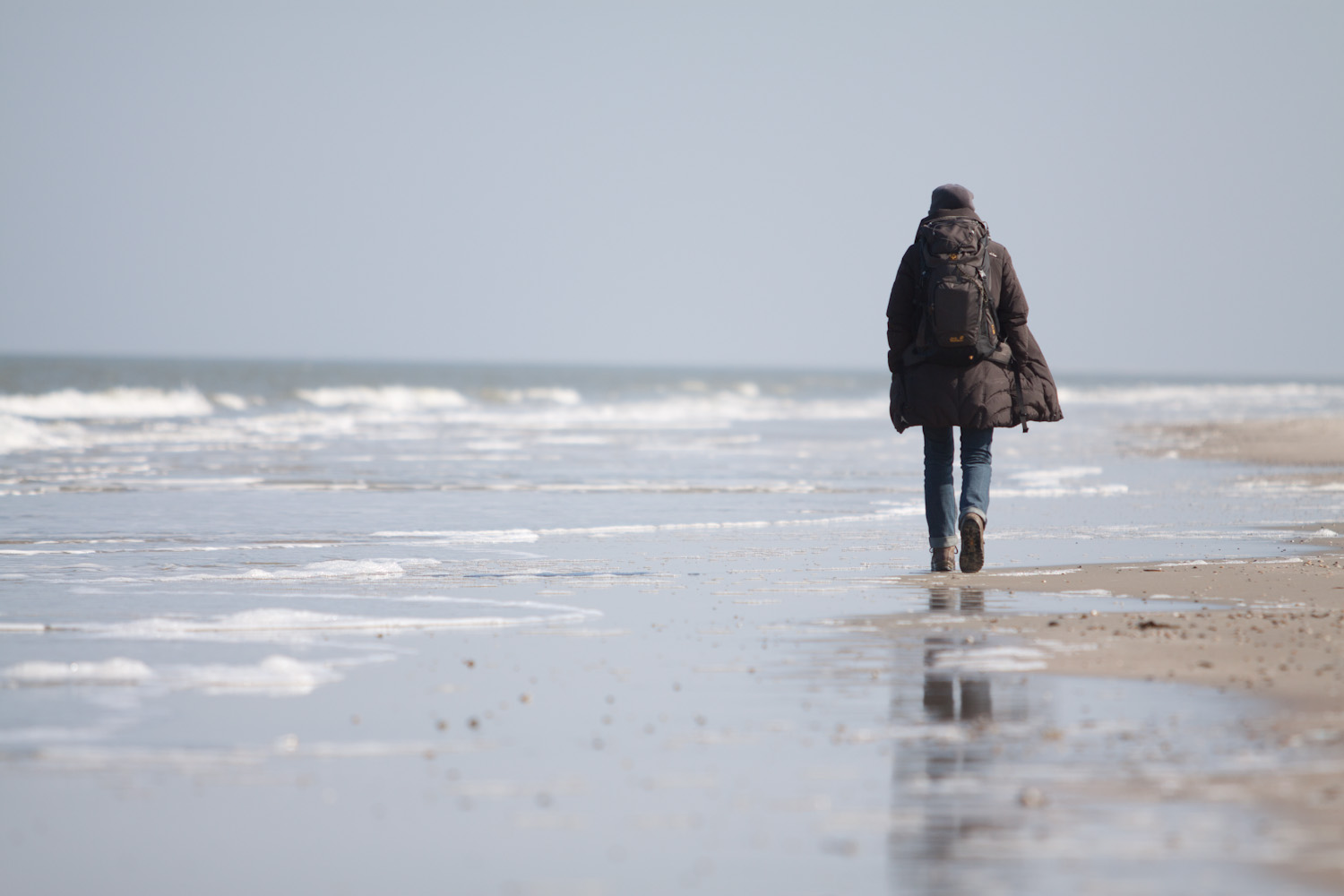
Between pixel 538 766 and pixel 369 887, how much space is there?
2.59ft

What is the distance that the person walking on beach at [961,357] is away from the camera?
21.9 ft

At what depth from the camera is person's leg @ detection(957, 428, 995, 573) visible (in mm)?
6793

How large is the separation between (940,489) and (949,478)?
0.23 feet

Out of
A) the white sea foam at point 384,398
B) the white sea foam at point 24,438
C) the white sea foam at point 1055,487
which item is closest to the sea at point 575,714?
the white sea foam at point 1055,487

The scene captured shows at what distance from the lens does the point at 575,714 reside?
3.94 m

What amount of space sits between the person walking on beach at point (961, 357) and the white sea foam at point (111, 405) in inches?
1384

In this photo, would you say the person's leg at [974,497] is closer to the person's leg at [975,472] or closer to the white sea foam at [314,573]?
the person's leg at [975,472]

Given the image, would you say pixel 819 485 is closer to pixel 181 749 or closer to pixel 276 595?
pixel 276 595

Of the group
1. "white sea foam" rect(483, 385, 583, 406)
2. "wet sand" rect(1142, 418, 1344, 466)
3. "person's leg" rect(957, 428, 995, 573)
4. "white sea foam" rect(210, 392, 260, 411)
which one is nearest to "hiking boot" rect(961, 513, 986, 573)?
"person's leg" rect(957, 428, 995, 573)

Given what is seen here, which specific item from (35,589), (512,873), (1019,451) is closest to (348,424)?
(1019,451)

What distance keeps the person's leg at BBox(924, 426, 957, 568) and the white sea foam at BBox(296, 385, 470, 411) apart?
43135 millimetres

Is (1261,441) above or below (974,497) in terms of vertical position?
below

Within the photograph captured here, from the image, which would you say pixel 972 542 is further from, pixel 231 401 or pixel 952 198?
pixel 231 401

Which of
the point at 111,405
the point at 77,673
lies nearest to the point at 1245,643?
the point at 77,673
